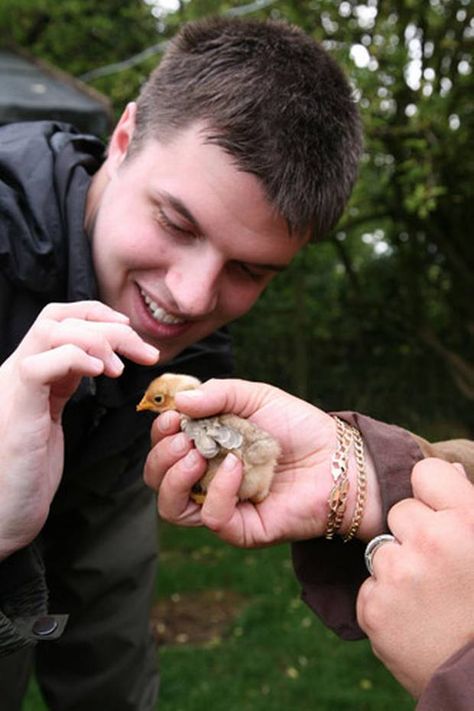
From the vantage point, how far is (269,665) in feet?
15.3

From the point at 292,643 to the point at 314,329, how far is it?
16.5ft

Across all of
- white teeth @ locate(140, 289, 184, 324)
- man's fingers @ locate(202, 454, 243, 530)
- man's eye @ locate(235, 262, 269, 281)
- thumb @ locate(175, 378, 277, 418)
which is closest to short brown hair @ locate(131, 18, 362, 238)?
man's eye @ locate(235, 262, 269, 281)

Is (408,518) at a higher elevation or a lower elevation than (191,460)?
higher

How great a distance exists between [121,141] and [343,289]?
7.30 m

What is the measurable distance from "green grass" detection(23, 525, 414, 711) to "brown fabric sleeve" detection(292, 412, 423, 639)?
253 cm

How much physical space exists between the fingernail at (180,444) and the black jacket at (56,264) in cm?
38

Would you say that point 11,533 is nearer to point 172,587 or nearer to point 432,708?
point 432,708

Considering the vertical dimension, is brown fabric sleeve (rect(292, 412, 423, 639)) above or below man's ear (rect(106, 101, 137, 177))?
below

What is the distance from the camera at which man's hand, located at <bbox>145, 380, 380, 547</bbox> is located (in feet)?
6.14

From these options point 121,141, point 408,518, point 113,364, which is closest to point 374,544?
point 408,518

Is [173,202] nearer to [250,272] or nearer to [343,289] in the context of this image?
[250,272]

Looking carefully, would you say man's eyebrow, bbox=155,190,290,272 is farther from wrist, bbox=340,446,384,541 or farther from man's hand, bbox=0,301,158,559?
wrist, bbox=340,446,384,541

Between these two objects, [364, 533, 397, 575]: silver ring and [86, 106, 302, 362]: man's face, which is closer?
[364, 533, 397, 575]: silver ring

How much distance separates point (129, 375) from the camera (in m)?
2.58
